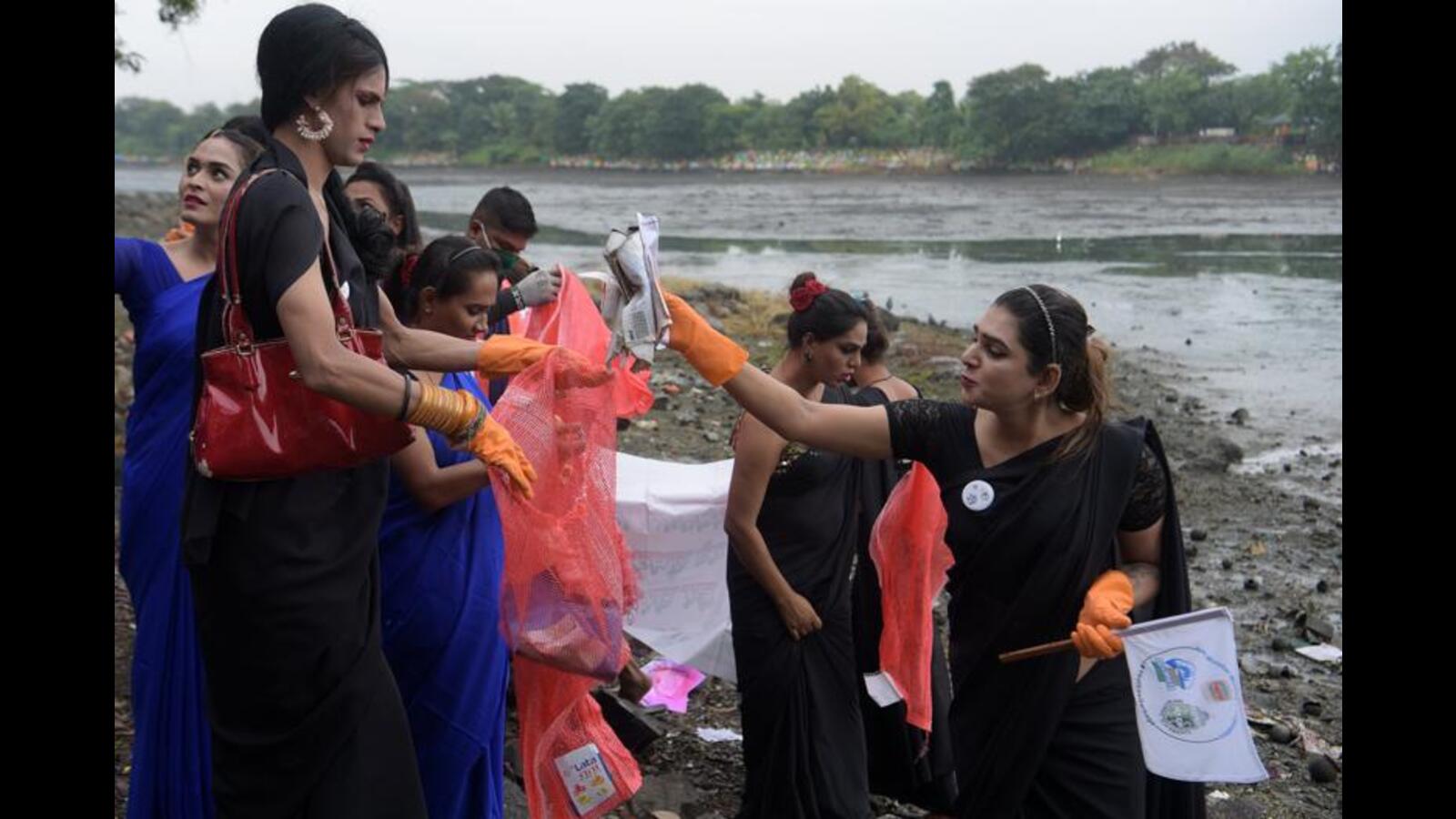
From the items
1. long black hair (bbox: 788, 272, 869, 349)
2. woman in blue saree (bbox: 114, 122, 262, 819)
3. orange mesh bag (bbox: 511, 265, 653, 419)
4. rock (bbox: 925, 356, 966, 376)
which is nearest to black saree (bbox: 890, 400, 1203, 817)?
long black hair (bbox: 788, 272, 869, 349)

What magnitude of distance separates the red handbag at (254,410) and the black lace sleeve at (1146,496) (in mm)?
1563

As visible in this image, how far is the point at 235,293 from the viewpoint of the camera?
7.36 ft

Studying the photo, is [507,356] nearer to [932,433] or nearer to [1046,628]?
[932,433]

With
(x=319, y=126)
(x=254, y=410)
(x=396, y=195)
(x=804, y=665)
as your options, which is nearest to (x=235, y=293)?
(x=254, y=410)

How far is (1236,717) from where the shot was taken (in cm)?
250

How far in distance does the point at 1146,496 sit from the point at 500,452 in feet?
4.46

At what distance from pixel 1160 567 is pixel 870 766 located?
155cm

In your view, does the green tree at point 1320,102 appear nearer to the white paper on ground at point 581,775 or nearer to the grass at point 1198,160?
the grass at point 1198,160

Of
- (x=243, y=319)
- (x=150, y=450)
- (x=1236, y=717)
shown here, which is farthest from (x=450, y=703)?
(x=1236, y=717)

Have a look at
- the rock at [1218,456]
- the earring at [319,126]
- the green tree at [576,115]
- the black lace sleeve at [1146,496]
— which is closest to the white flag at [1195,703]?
the black lace sleeve at [1146,496]

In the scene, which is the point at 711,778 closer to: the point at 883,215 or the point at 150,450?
the point at 150,450

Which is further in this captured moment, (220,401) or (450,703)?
(450,703)

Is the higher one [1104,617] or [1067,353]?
[1067,353]

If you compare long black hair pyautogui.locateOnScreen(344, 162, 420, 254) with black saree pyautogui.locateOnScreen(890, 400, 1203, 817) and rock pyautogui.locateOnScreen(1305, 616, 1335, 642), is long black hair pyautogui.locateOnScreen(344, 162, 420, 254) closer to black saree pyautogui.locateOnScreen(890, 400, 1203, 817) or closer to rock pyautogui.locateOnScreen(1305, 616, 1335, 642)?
black saree pyautogui.locateOnScreen(890, 400, 1203, 817)
